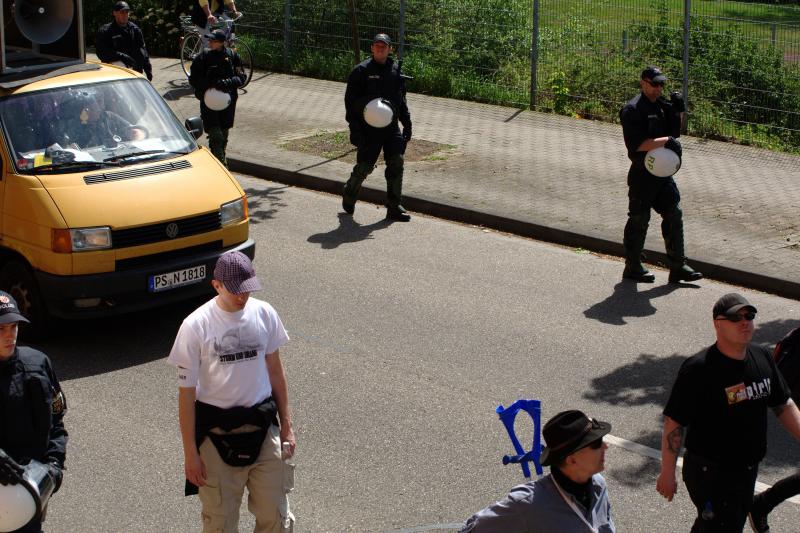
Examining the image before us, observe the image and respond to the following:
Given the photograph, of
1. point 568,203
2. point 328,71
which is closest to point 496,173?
point 568,203

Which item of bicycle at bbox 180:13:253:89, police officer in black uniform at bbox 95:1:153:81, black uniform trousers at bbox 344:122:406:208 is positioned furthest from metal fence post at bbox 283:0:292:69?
black uniform trousers at bbox 344:122:406:208

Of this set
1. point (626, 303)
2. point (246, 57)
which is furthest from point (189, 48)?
point (626, 303)

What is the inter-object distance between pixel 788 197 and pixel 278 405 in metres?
9.33

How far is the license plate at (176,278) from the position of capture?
8.93m

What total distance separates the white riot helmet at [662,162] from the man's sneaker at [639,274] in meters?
0.94

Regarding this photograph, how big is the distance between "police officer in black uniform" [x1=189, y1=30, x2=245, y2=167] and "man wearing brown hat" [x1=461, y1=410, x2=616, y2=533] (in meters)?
9.75

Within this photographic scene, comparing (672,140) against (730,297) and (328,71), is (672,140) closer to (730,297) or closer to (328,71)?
(730,297)

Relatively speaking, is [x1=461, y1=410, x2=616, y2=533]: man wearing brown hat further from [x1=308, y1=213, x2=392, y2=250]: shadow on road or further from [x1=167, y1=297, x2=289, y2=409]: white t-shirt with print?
[x1=308, y1=213, x2=392, y2=250]: shadow on road

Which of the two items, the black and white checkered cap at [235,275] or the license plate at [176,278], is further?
the license plate at [176,278]

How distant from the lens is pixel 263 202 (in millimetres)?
13727

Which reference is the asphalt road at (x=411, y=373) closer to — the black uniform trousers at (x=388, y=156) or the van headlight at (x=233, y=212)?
the black uniform trousers at (x=388, y=156)

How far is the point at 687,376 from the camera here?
5.33m

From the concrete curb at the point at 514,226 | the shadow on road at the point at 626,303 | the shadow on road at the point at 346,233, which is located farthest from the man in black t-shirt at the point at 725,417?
the shadow on road at the point at 346,233

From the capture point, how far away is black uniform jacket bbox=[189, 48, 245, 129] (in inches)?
524
